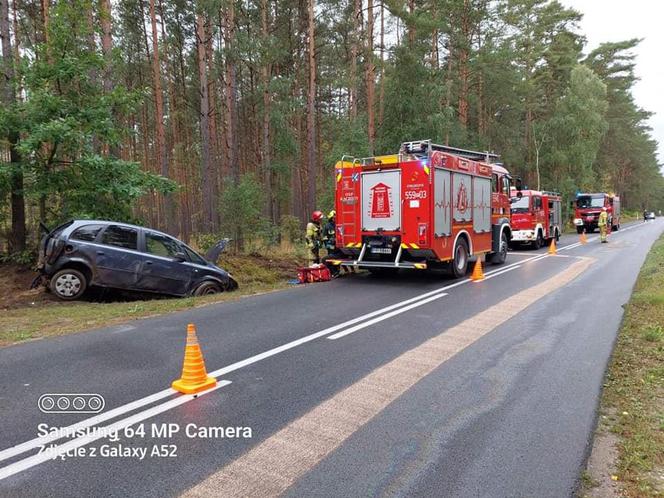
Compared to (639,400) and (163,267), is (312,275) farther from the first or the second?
(639,400)

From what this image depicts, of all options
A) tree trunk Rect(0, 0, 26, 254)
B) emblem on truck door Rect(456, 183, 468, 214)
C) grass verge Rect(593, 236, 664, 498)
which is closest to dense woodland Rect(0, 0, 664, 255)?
tree trunk Rect(0, 0, 26, 254)

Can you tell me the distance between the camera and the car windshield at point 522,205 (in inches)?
876

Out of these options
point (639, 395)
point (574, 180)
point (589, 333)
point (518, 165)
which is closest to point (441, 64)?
point (518, 165)

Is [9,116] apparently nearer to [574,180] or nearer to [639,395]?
[639,395]

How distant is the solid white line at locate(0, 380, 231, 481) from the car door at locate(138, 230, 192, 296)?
539 centimetres

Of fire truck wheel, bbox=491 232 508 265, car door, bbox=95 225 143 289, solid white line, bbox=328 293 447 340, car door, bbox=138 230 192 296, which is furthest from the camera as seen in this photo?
fire truck wheel, bbox=491 232 508 265

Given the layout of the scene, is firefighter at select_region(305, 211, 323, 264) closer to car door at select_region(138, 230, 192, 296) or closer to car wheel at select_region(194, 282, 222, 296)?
car wheel at select_region(194, 282, 222, 296)

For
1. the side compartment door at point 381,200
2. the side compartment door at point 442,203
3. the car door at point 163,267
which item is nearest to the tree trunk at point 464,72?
the side compartment door at point 442,203

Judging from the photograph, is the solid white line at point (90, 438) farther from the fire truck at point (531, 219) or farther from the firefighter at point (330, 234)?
the fire truck at point (531, 219)

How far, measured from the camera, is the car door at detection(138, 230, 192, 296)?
9320 mm

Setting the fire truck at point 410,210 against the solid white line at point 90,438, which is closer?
the solid white line at point 90,438

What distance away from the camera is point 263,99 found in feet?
82.7

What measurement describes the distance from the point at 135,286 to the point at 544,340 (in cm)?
728

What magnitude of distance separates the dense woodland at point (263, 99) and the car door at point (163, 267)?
2002 mm
